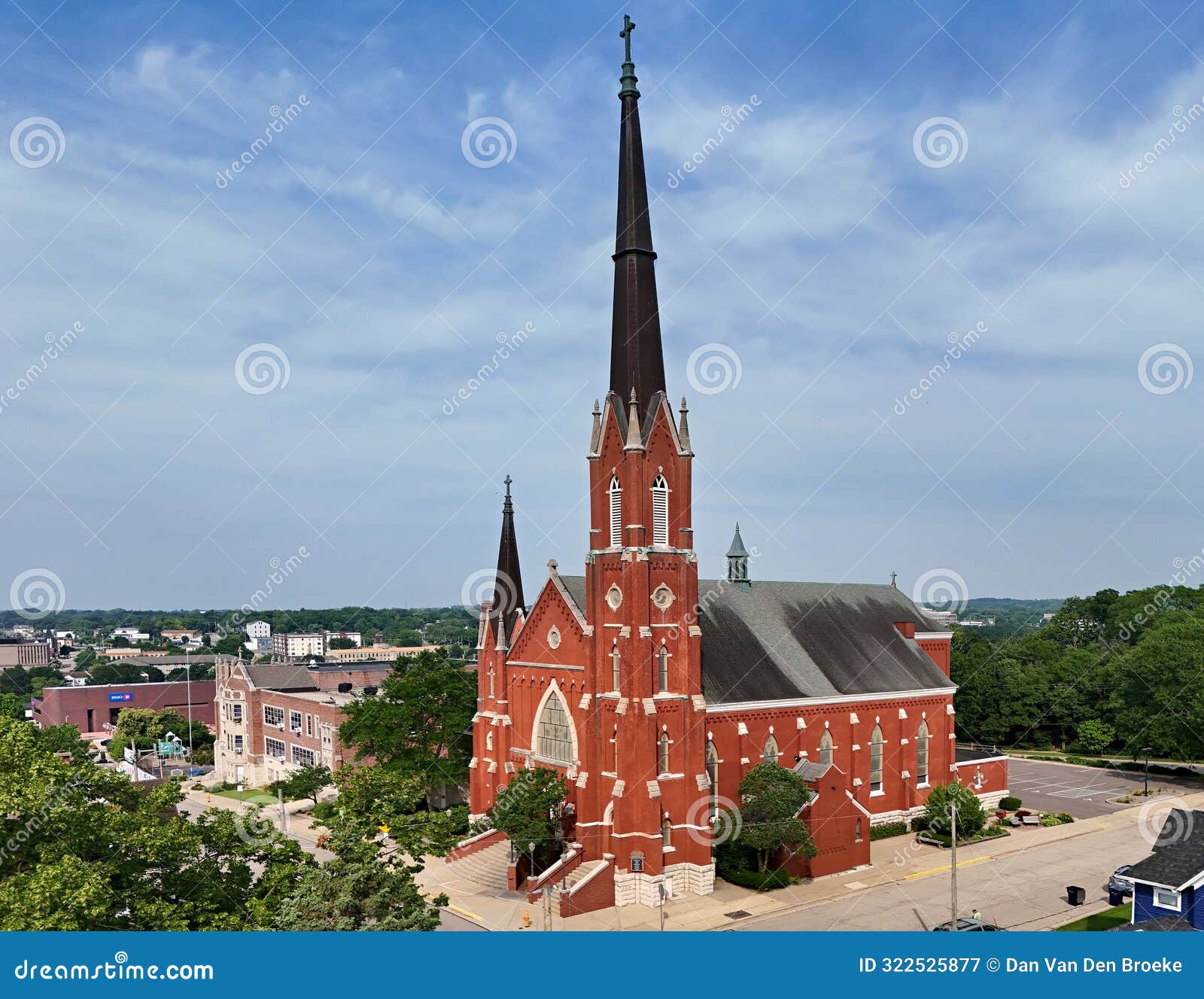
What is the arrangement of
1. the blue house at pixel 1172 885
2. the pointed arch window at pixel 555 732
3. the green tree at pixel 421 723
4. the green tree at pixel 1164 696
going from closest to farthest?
1. the blue house at pixel 1172 885
2. the pointed arch window at pixel 555 732
3. the green tree at pixel 421 723
4. the green tree at pixel 1164 696

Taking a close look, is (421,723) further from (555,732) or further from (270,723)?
(270,723)

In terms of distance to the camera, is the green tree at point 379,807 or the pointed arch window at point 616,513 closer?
the green tree at point 379,807

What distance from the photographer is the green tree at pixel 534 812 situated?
40.8 metres

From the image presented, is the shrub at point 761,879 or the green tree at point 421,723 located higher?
the green tree at point 421,723

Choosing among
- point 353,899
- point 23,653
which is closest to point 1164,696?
point 353,899

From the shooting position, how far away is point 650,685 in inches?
1597

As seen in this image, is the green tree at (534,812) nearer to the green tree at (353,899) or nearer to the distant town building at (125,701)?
the green tree at (353,899)

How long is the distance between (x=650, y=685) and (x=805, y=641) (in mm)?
14978

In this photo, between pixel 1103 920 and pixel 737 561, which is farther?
pixel 737 561

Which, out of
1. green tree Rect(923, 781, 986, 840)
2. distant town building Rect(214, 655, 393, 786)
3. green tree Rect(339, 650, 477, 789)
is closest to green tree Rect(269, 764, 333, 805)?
green tree Rect(339, 650, 477, 789)

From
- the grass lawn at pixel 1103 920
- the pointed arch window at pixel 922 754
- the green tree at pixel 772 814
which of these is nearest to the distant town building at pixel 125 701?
the pointed arch window at pixel 922 754

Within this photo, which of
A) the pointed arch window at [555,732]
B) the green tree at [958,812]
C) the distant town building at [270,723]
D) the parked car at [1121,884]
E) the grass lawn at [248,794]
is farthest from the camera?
the grass lawn at [248,794]

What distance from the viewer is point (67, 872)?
18.4 meters

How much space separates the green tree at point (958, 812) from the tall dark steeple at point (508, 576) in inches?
951
